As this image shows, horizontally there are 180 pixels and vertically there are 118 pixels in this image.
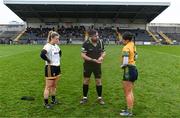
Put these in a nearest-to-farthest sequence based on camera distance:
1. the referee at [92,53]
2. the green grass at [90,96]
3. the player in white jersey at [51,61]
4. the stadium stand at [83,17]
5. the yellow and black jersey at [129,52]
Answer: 1. the yellow and black jersey at [129,52]
2. the green grass at [90,96]
3. the player in white jersey at [51,61]
4. the referee at [92,53]
5. the stadium stand at [83,17]

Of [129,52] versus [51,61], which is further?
[51,61]

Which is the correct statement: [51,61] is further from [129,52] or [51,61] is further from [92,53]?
[129,52]

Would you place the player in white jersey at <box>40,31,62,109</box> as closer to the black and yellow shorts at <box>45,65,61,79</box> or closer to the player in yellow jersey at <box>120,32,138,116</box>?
the black and yellow shorts at <box>45,65,61,79</box>

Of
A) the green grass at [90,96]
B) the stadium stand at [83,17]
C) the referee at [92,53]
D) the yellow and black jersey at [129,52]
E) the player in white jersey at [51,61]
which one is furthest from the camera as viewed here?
the stadium stand at [83,17]

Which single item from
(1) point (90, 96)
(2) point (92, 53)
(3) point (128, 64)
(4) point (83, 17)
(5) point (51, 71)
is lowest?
(1) point (90, 96)

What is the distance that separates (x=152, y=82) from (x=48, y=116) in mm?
7291

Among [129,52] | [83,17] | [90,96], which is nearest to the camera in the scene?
[129,52]

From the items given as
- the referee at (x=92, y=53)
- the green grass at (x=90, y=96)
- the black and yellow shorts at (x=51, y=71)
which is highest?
the referee at (x=92, y=53)

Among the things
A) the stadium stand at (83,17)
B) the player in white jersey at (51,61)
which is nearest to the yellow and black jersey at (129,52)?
the player in white jersey at (51,61)

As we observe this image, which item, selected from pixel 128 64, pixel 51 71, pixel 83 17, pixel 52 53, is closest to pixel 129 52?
pixel 128 64

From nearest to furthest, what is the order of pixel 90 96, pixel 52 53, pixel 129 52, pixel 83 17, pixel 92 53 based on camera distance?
pixel 129 52
pixel 52 53
pixel 92 53
pixel 90 96
pixel 83 17

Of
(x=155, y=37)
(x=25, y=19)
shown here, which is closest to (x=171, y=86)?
(x=155, y=37)

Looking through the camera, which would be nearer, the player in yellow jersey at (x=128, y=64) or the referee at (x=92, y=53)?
the player in yellow jersey at (x=128, y=64)

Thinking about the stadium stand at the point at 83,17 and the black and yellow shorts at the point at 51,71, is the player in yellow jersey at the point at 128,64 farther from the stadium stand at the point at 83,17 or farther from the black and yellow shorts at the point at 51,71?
the stadium stand at the point at 83,17
